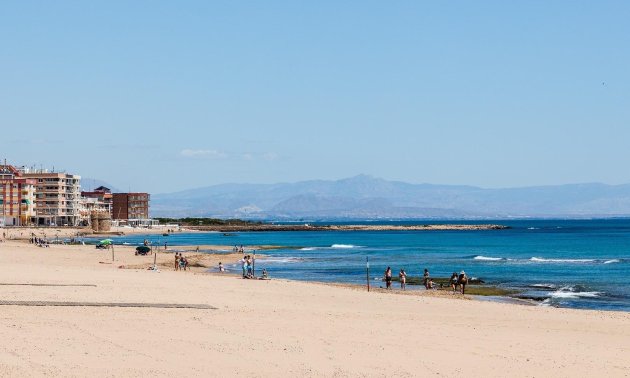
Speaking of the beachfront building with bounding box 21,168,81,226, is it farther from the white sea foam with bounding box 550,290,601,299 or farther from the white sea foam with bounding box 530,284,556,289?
the white sea foam with bounding box 550,290,601,299

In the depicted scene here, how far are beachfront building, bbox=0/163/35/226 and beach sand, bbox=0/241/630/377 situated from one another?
500ft

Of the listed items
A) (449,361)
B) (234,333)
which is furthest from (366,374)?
(234,333)

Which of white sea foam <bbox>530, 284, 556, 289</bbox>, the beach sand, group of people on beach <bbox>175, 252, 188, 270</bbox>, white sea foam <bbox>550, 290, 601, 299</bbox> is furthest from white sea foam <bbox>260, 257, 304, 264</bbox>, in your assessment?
the beach sand

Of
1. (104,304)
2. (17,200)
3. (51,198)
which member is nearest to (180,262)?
(104,304)

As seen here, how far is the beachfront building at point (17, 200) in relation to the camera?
172125mm

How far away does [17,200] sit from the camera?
175875 mm

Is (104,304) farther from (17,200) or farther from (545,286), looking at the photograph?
(17,200)

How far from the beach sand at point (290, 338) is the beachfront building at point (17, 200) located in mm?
152273

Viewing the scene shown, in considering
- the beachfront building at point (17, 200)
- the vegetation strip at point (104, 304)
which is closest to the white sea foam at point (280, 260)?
the vegetation strip at point (104, 304)

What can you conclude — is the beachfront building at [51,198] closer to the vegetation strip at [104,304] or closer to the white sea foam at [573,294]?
the white sea foam at [573,294]

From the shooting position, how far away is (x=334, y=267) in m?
63.7

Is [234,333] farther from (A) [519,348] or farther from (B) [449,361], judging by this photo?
(A) [519,348]

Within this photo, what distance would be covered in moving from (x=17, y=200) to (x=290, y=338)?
169627 millimetres

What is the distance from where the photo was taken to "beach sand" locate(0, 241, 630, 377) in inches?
643
